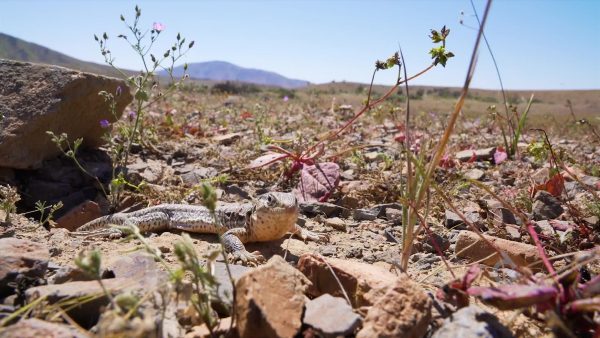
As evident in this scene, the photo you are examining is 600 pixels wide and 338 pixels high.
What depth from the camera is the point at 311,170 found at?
5.26m

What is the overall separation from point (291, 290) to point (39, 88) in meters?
4.23

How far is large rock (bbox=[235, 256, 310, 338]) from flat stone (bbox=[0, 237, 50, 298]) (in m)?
1.12

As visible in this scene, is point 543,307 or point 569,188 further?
point 569,188

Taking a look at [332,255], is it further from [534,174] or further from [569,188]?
[534,174]

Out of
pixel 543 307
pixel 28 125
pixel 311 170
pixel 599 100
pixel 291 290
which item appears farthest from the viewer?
pixel 599 100

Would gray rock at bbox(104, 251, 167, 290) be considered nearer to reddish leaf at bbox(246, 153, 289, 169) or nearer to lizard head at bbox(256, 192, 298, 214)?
lizard head at bbox(256, 192, 298, 214)

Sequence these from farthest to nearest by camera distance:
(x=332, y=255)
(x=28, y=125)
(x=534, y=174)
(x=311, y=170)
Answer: (x=534, y=174) < (x=311, y=170) < (x=28, y=125) < (x=332, y=255)

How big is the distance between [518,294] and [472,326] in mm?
223

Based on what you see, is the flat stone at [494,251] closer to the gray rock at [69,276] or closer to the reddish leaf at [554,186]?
the reddish leaf at [554,186]

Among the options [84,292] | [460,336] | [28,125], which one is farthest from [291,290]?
[28,125]

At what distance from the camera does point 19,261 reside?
238 centimetres

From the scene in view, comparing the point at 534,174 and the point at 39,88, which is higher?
the point at 39,88

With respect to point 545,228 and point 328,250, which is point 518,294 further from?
point 545,228

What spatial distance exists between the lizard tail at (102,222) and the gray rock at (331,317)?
9.67ft
